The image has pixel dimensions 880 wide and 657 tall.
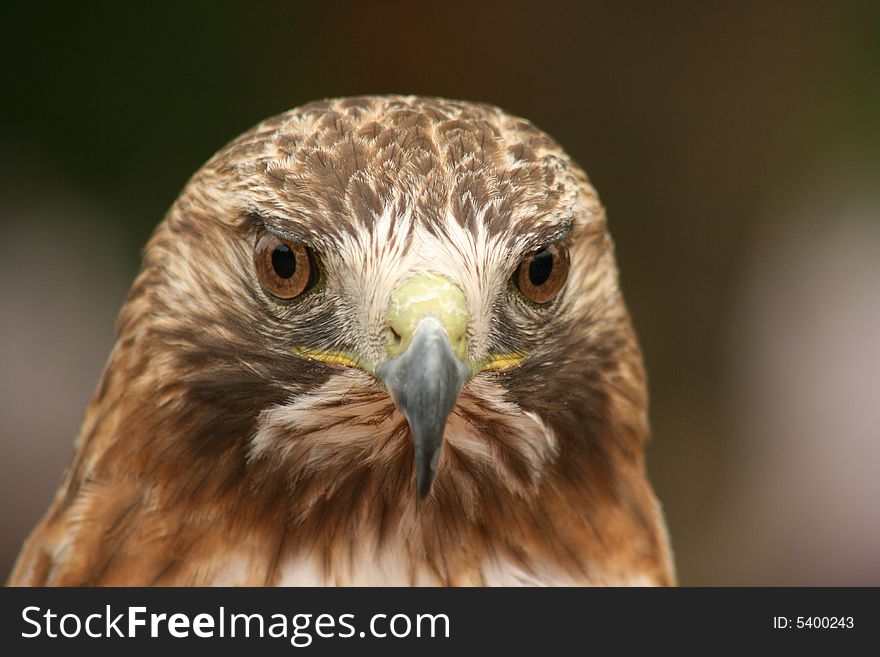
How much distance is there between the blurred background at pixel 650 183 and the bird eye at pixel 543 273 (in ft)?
10.4

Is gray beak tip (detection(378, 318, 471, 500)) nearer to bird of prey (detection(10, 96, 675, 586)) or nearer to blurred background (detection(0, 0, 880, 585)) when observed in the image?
bird of prey (detection(10, 96, 675, 586))

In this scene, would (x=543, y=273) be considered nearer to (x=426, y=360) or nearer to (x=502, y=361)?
(x=502, y=361)

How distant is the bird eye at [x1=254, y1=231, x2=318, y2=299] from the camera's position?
66.2 inches

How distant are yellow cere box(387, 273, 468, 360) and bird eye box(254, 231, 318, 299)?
18 centimetres

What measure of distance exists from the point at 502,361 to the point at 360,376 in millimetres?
238

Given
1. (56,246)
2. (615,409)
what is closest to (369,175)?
(615,409)

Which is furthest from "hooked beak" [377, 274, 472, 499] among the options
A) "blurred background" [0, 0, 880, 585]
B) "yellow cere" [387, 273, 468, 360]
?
"blurred background" [0, 0, 880, 585]

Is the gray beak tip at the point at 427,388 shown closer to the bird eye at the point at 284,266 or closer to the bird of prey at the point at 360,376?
the bird of prey at the point at 360,376

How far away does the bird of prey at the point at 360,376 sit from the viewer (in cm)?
166

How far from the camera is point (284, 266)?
1.70 metres

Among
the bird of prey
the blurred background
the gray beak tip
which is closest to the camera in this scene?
the gray beak tip

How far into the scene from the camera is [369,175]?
5.56 feet

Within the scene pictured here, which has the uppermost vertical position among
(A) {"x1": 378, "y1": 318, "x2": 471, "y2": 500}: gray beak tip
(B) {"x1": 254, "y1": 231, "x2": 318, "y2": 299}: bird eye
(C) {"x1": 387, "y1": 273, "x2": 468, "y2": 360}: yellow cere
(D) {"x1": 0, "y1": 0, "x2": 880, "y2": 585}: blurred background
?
(D) {"x1": 0, "y1": 0, "x2": 880, "y2": 585}: blurred background
